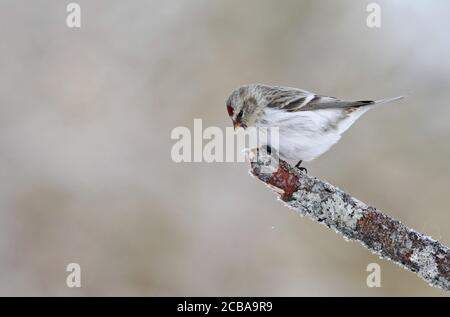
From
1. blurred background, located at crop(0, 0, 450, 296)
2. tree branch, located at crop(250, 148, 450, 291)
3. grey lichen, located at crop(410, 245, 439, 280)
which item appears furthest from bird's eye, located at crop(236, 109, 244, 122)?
blurred background, located at crop(0, 0, 450, 296)

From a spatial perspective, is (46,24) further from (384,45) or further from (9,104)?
(384,45)

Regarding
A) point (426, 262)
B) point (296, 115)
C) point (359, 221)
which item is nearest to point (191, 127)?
point (296, 115)

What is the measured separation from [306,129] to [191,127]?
250 centimetres

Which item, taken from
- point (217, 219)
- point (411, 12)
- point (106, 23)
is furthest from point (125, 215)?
point (411, 12)

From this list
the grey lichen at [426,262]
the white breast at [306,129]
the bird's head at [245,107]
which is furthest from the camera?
the bird's head at [245,107]

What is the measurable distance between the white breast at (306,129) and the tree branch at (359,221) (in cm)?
71

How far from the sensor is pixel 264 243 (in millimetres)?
5805

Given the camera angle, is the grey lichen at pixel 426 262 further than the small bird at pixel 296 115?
No

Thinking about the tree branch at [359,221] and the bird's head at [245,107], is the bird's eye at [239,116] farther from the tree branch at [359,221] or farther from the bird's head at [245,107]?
the tree branch at [359,221]

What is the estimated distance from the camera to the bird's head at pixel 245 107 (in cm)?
376

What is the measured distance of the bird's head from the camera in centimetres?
376

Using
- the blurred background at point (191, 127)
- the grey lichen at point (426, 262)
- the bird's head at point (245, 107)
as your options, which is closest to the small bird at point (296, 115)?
the bird's head at point (245, 107)

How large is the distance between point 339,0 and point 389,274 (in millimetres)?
2848

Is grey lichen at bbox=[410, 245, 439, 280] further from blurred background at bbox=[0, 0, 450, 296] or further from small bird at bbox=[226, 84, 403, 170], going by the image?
blurred background at bbox=[0, 0, 450, 296]
